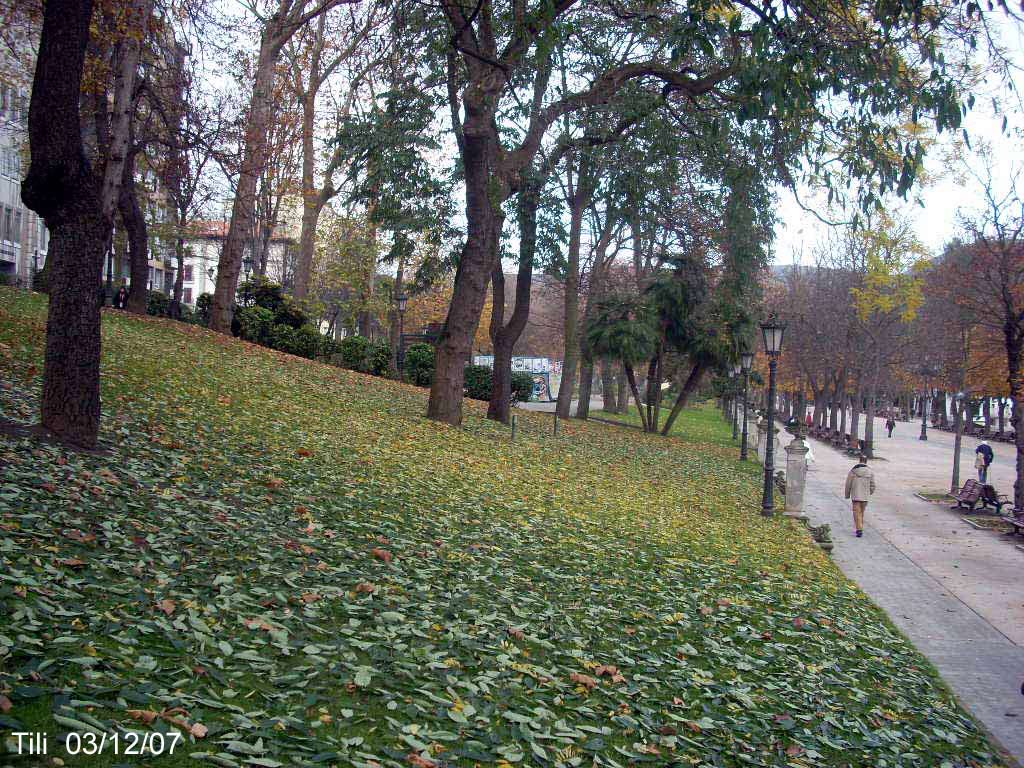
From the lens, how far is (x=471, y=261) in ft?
55.2

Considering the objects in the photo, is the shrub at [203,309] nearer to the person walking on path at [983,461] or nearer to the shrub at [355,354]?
the shrub at [355,354]

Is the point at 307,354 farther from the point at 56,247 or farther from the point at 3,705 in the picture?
the point at 3,705

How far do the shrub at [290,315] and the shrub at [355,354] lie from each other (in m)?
2.38

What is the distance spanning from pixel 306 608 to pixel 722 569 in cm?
641

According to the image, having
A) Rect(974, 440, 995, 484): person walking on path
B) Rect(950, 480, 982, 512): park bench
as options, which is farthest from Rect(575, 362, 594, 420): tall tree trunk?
Rect(950, 480, 982, 512): park bench

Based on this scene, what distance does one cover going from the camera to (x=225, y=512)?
784 cm

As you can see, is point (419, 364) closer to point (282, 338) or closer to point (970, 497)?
point (282, 338)

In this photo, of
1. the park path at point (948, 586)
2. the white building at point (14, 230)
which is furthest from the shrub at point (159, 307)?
the park path at point (948, 586)

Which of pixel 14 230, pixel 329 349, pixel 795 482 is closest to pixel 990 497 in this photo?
pixel 795 482

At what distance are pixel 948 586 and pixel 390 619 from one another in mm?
10406

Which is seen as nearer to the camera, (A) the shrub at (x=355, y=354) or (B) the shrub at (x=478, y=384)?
(A) the shrub at (x=355, y=354)

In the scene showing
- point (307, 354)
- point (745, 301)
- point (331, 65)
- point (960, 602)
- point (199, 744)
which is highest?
point (331, 65)

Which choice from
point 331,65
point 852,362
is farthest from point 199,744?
point 852,362

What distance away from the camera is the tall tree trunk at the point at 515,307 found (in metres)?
22.5
